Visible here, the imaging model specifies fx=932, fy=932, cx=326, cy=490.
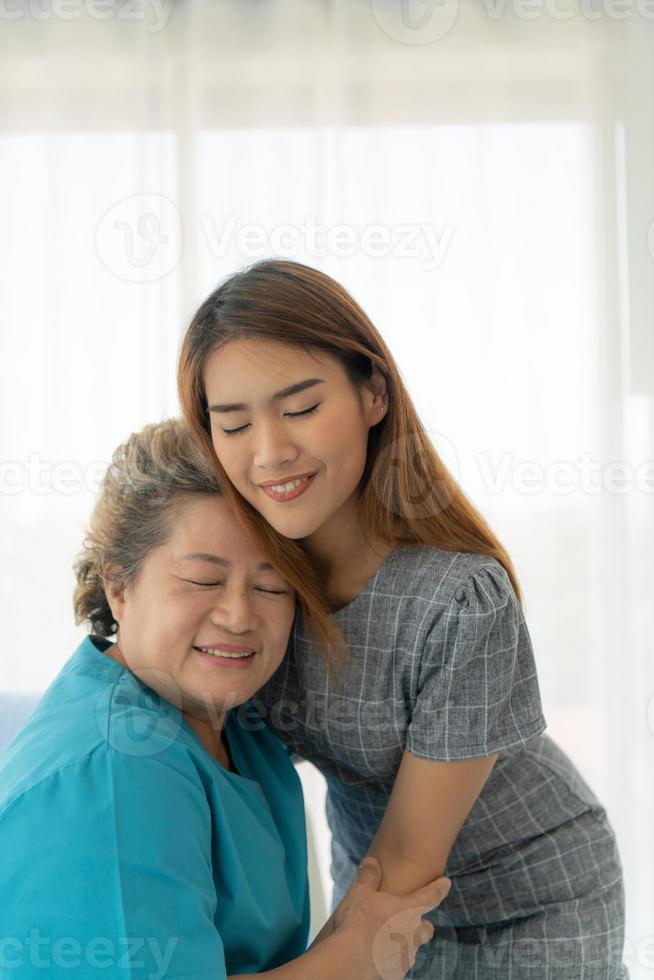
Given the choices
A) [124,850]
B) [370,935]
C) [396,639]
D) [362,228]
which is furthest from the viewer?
[362,228]

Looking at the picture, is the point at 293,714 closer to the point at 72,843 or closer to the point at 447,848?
the point at 447,848

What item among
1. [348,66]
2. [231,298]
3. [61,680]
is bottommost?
[61,680]

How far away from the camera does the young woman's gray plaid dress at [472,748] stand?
3.67 ft

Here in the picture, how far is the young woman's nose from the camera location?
3.47 ft

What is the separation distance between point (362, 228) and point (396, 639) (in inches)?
59.5

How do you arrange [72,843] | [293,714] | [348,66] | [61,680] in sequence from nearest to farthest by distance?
[72,843], [61,680], [293,714], [348,66]

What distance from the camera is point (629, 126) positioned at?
247 cm

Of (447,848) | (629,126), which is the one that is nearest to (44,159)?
(629,126)

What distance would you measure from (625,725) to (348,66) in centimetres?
189

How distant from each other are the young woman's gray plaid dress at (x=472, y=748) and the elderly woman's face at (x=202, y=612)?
0.14 m

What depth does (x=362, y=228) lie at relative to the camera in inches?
94.5

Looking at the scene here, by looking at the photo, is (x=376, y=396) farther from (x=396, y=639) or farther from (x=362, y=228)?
(x=362, y=228)

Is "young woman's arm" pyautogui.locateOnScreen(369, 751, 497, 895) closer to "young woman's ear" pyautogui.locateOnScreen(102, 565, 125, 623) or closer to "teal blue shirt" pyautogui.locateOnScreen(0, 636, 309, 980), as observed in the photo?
"teal blue shirt" pyautogui.locateOnScreen(0, 636, 309, 980)

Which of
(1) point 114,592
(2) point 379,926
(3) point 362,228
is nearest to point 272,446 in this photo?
(1) point 114,592
